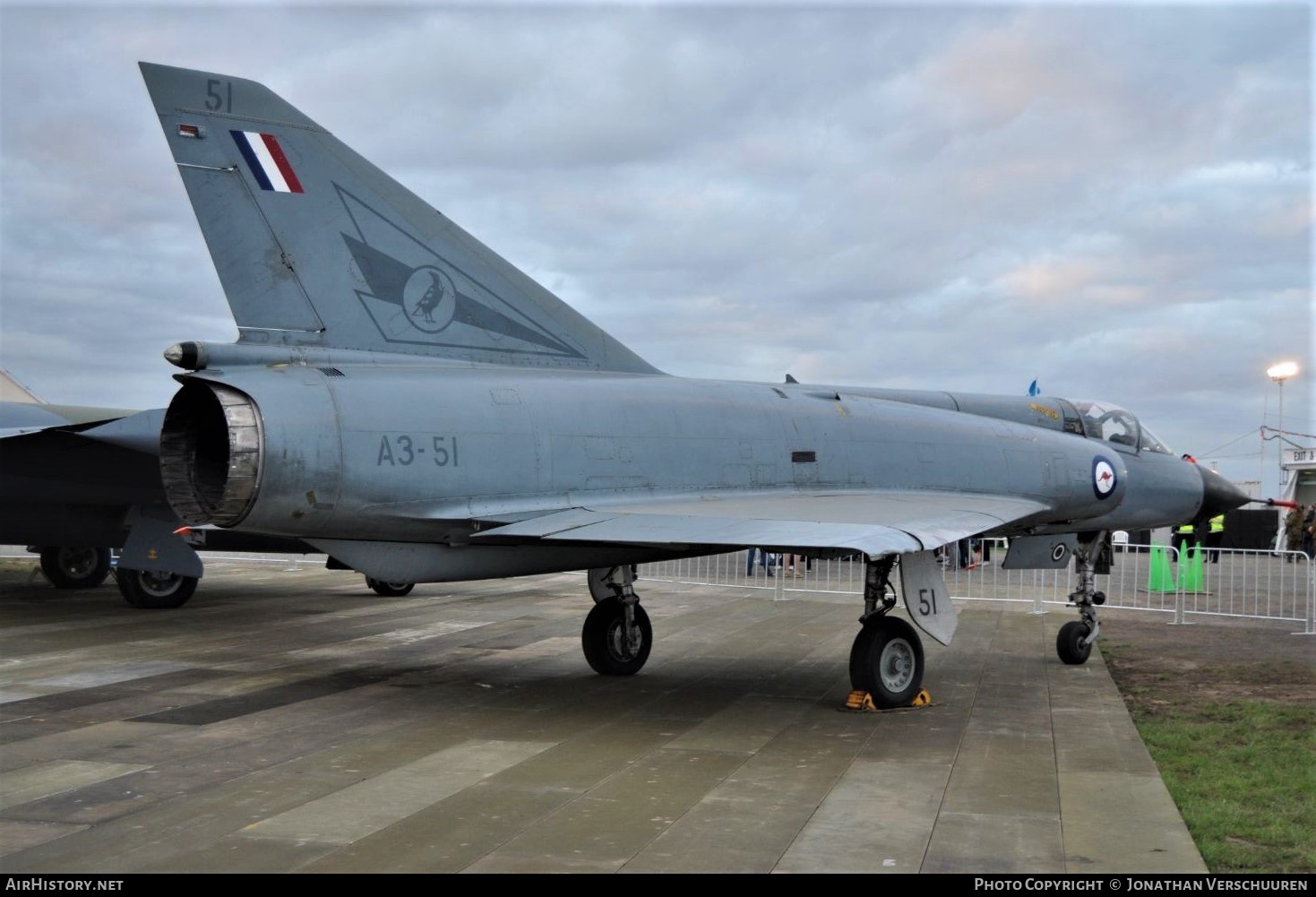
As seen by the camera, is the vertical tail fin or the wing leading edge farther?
the vertical tail fin

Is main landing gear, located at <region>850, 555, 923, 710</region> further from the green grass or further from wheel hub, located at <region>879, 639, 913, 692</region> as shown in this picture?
the green grass

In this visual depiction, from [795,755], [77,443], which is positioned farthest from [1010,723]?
[77,443]

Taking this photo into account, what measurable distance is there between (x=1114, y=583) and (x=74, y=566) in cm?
2078

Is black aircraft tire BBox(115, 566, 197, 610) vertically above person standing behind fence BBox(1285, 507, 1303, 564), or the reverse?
person standing behind fence BBox(1285, 507, 1303, 564)

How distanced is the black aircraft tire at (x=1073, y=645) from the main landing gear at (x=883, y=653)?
11.3 ft

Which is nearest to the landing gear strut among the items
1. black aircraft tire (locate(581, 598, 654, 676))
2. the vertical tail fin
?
black aircraft tire (locate(581, 598, 654, 676))

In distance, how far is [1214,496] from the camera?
513 inches

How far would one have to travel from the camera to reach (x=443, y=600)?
17.4 metres

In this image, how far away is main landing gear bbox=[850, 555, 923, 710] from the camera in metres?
8.91

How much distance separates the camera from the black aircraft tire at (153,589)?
51.3ft

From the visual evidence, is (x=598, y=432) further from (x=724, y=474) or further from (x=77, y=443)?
(x=77, y=443)

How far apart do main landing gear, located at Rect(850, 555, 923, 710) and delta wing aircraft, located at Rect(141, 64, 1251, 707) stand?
0.07ft

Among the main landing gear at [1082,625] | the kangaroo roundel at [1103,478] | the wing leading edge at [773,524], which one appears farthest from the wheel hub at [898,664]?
the kangaroo roundel at [1103,478]

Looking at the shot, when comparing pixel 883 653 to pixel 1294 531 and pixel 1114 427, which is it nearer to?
pixel 1114 427
